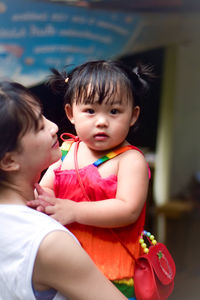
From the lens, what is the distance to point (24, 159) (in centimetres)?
140

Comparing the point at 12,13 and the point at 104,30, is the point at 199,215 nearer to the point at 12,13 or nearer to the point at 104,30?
the point at 104,30

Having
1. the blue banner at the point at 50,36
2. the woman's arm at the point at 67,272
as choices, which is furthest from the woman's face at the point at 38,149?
the blue banner at the point at 50,36

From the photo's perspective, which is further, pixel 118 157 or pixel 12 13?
pixel 12 13

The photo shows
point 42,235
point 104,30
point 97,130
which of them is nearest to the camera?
point 42,235

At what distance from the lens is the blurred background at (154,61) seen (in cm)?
449

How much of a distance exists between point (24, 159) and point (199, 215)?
7.10 meters

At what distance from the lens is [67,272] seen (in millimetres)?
1309

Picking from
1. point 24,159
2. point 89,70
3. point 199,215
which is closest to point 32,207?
point 24,159

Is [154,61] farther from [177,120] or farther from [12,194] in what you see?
[12,194]

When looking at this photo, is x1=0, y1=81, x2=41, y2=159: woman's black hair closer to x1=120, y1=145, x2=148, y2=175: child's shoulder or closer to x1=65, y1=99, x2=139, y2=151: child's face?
x1=65, y1=99, x2=139, y2=151: child's face

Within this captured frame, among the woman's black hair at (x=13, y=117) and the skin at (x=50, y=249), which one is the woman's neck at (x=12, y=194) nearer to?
the skin at (x=50, y=249)

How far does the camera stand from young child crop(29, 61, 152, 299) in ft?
4.98

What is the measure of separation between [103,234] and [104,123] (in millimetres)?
344

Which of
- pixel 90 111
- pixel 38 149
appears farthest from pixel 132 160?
pixel 38 149
